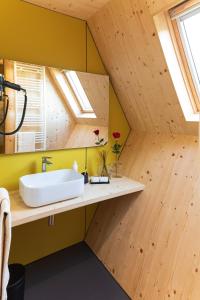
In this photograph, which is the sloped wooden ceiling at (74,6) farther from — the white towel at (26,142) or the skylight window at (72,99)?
the white towel at (26,142)

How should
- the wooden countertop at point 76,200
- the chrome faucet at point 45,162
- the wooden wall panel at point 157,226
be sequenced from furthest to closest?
the chrome faucet at point 45,162 → the wooden wall panel at point 157,226 → the wooden countertop at point 76,200

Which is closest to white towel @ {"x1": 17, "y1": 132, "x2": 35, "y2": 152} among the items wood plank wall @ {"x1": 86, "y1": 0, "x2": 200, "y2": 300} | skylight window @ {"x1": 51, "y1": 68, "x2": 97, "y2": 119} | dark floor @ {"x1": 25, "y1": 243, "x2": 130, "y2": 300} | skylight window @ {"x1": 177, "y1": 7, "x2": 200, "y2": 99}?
skylight window @ {"x1": 51, "y1": 68, "x2": 97, "y2": 119}

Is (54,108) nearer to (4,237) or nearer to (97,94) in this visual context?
(97,94)

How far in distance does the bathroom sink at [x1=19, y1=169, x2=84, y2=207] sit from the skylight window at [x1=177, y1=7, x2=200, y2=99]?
1260mm

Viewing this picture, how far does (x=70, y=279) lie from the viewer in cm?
186

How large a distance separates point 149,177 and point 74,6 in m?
1.61

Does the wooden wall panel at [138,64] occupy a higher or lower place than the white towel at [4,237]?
higher

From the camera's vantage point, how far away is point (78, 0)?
1.68 metres

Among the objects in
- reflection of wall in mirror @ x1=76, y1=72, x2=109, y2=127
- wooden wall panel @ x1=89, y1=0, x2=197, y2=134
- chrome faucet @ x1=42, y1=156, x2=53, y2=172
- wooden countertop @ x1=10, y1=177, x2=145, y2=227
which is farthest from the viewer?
reflection of wall in mirror @ x1=76, y1=72, x2=109, y2=127

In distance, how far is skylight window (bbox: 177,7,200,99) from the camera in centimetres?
155

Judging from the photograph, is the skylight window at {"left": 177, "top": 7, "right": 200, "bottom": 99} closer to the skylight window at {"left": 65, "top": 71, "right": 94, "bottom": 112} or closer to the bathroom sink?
the skylight window at {"left": 65, "top": 71, "right": 94, "bottom": 112}

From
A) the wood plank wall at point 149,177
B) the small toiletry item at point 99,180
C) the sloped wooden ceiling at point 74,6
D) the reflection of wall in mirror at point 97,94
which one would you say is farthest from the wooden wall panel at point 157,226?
the sloped wooden ceiling at point 74,6

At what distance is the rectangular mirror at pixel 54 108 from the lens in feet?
5.46

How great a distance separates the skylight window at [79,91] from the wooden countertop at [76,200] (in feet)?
2.49
